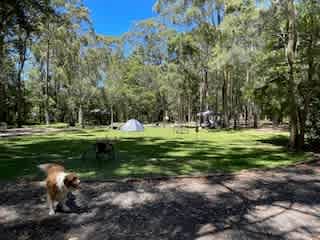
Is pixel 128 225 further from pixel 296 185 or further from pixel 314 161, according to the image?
pixel 314 161

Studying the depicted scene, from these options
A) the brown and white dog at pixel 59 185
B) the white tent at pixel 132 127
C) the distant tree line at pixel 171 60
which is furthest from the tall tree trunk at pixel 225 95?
the brown and white dog at pixel 59 185

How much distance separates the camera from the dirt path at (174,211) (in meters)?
3.72

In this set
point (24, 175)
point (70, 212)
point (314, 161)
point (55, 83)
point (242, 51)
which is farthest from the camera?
point (55, 83)

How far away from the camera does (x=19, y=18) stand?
1175 cm

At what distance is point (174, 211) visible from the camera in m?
4.50

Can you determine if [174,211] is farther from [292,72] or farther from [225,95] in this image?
[225,95]

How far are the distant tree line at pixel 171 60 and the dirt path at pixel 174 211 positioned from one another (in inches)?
258

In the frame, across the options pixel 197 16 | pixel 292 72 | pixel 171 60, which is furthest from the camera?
pixel 171 60

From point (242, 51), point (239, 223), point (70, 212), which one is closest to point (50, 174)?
point (70, 212)

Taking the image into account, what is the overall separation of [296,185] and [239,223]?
2655mm

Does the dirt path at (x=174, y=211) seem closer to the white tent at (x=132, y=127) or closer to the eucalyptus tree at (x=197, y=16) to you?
the white tent at (x=132, y=127)

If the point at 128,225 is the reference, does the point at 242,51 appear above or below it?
above

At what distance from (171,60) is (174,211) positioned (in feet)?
97.2

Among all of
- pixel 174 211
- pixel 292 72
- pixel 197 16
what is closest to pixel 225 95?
pixel 197 16
